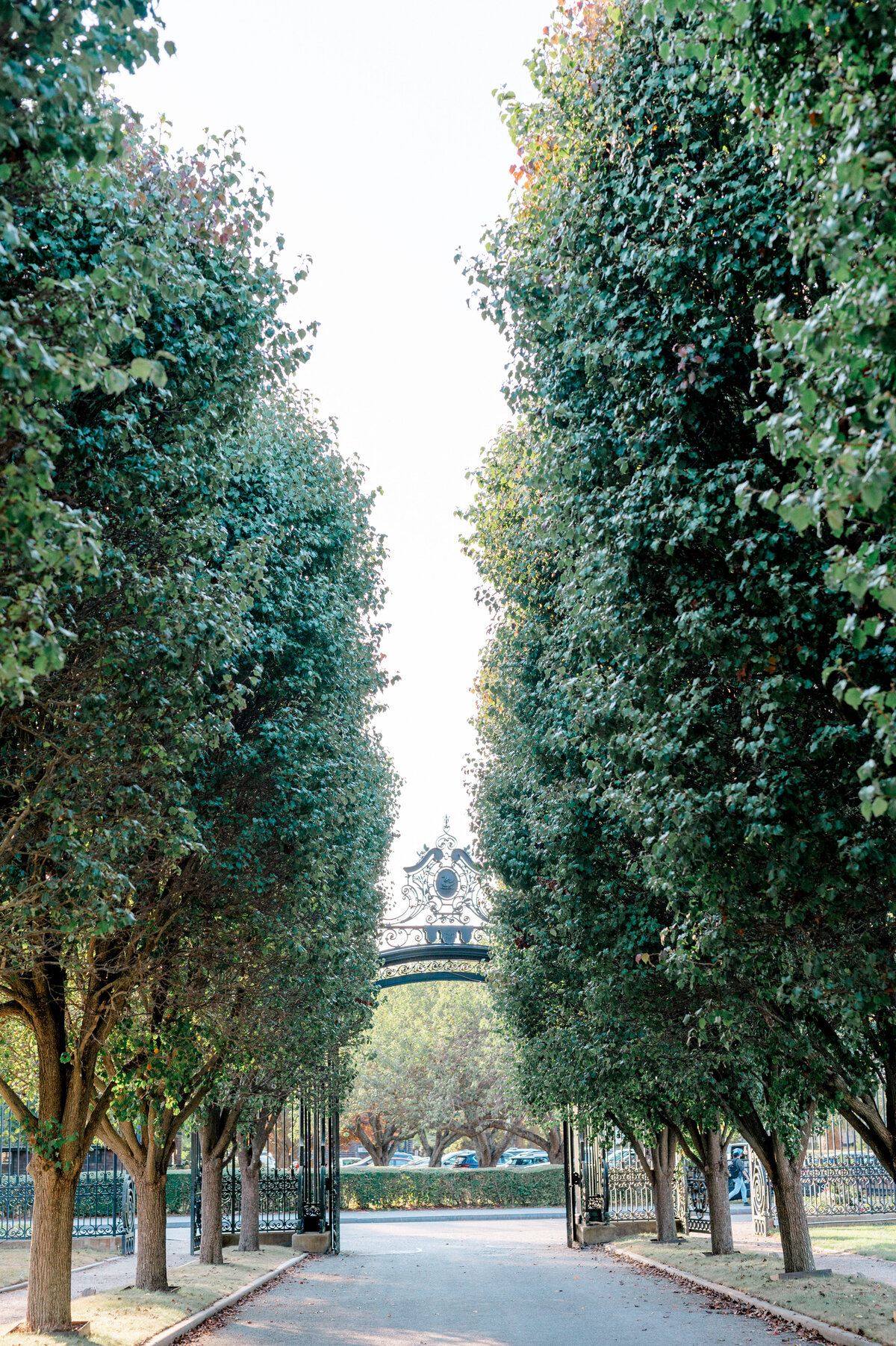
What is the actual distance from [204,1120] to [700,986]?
10021mm

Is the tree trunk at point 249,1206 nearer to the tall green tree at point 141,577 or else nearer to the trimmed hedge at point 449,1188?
the tall green tree at point 141,577

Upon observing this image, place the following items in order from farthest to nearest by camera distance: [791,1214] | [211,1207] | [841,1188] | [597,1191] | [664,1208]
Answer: [597,1191] → [841,1188] → [664,1208] → [211,1207] → [791,1214]

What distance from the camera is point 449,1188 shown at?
4159cm

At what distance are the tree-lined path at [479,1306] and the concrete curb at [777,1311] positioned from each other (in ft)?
0.88

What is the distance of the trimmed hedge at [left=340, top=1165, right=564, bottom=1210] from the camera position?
41.4 metres

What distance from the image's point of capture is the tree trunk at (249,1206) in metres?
21.7

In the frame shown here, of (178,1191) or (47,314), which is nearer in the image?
(47,314)

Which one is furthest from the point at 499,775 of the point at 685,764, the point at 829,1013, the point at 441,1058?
the point at 441,1058

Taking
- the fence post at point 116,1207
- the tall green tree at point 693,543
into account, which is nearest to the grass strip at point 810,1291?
the tall green tree at point 693,543

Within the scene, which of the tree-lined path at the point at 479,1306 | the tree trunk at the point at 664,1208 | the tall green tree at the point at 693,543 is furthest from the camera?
the tree trunk at the point at 664,1208

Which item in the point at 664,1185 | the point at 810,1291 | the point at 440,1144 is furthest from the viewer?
the point at 440,1144

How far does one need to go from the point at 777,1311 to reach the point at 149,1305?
6990 mm

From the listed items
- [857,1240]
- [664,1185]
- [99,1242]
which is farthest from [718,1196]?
[99,1242]

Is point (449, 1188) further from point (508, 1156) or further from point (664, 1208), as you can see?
point (664, 1208)
